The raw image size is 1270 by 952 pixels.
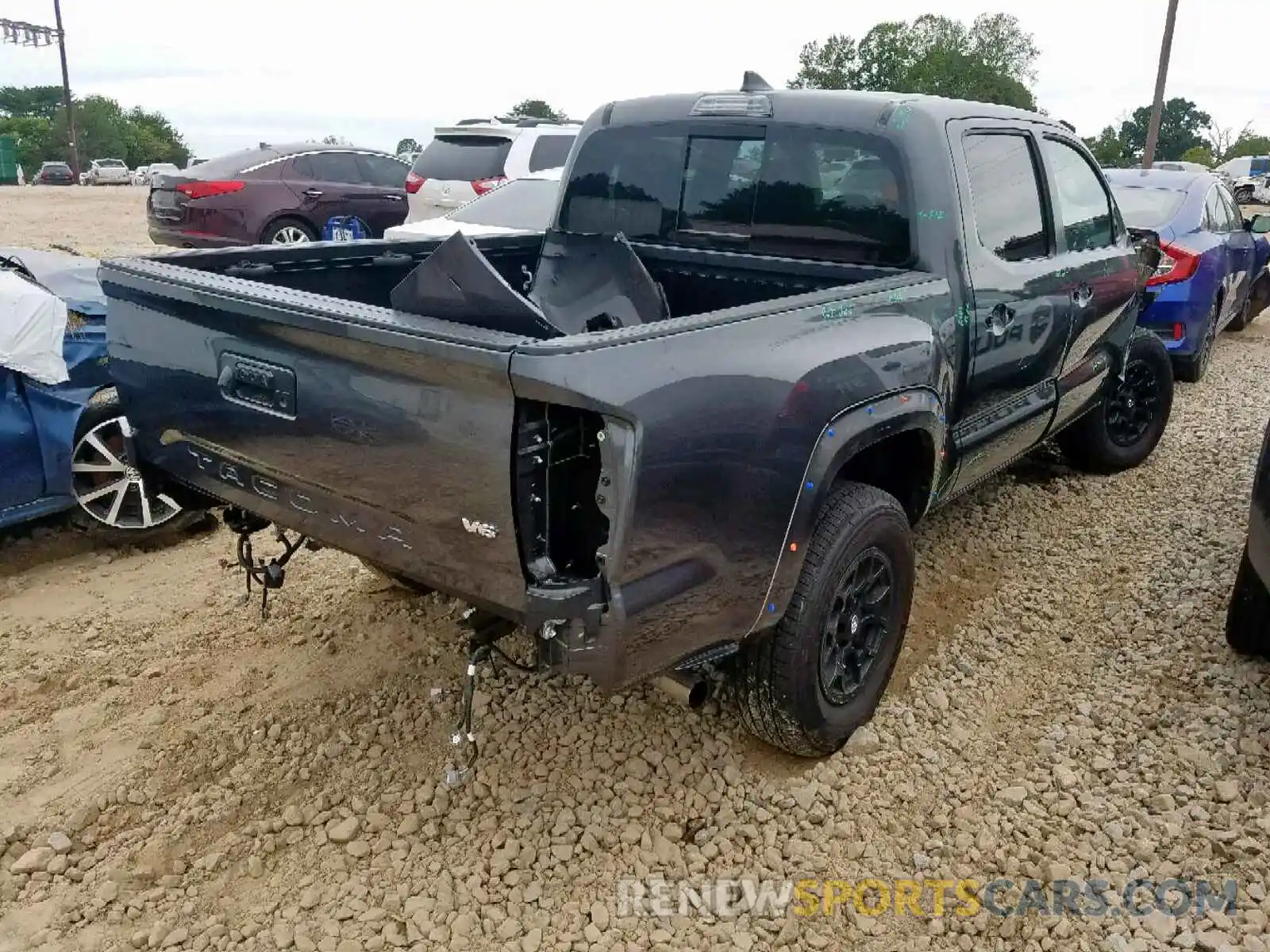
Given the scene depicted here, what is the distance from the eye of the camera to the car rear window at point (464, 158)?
32.4ft

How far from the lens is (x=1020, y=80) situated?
153 feet

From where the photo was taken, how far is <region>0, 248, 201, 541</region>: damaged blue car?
4.13 metres

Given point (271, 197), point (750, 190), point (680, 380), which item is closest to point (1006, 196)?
point (750, 190)

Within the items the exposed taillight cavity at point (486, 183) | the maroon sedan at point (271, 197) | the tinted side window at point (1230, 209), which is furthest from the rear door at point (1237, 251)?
the maroon sedan at point (271, 197)

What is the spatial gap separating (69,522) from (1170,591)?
4967mm

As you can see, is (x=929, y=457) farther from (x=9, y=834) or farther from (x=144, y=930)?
(x=9, y=834)

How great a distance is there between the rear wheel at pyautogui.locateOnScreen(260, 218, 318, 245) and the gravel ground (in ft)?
27.3

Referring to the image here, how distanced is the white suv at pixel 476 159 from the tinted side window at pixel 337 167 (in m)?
2.75

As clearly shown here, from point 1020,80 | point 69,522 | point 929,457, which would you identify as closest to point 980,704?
point 929,457

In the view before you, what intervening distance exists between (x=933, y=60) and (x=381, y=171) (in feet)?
115

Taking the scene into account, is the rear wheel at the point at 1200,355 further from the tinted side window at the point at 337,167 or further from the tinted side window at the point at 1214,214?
the tinted side window at the point at 337,167

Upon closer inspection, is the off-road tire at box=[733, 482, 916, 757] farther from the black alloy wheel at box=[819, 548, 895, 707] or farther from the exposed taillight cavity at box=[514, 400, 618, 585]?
the exposed taillight cavity at box=[514, 400, 618, 585]

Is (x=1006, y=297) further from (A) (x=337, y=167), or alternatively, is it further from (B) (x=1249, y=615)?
(A) (x=337, y=167)

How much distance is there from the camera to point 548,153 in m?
9.84
